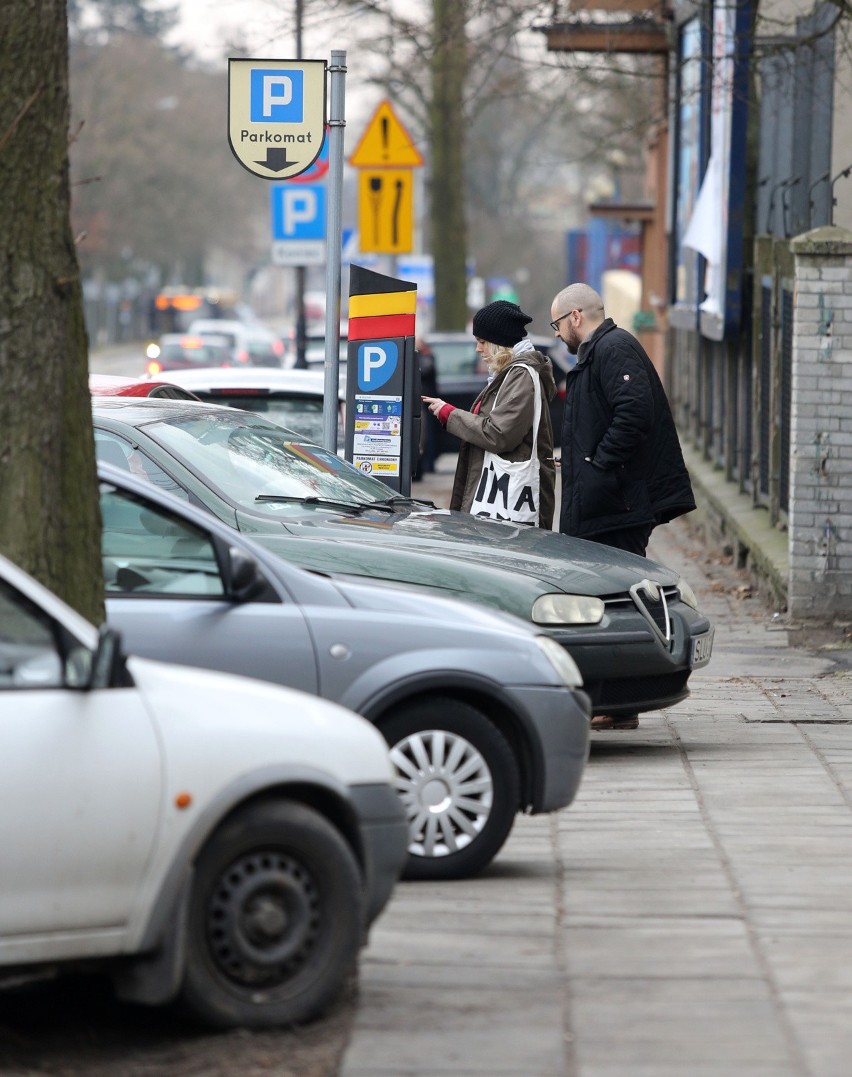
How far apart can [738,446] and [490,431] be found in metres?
8.95

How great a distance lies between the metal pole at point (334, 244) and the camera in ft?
34.1

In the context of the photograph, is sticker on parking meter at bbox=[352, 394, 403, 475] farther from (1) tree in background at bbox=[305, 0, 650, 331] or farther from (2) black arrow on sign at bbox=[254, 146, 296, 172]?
(1) tree in background at bbox=[305, 0, 650, 331]

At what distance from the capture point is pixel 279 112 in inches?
408

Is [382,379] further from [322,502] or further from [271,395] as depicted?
[271,395]

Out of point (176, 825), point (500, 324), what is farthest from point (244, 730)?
point (500, 324)

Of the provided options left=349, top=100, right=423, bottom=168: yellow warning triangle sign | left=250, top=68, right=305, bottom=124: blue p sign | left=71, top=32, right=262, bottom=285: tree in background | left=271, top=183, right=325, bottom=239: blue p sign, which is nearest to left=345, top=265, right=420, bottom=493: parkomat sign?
left=250, top=68, right=305, bottom=124: blue p sign

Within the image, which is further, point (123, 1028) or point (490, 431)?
point (490, 431)

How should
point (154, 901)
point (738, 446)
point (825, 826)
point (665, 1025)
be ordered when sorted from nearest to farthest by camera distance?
point (154, 901), point (665, 1025), point (825, 826), point (738, 446)

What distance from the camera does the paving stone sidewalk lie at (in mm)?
4582

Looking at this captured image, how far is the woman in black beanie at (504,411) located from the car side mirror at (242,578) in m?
3.35

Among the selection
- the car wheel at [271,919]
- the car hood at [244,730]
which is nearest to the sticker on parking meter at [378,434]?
the car hood at [244,730]

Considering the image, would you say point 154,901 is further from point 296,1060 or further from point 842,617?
point 842,617

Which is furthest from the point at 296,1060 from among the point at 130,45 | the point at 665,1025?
the point at 130,45

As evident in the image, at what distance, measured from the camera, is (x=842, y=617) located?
1192 cm
